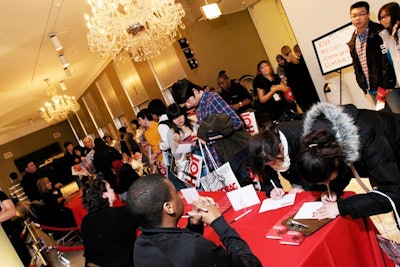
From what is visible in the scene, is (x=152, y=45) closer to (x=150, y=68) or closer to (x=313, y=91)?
Answer: (x=313, y=91)

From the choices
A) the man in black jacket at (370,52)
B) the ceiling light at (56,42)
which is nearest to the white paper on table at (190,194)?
the man in black jacket at (370,52)

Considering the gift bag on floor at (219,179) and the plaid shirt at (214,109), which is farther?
the plaid shirt at (214,109)

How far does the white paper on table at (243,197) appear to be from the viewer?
1.98 metres

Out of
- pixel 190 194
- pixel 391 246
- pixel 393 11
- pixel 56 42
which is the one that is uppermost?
pixel 56 42

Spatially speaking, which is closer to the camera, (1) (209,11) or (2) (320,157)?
(2) (320,157)

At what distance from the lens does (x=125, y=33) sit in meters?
3.95

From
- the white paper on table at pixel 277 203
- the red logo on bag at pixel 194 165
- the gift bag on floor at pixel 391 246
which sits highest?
the red logo on bag at pixel 194 165

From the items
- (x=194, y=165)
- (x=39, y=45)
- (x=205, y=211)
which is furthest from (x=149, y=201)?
(x=39, y=45)

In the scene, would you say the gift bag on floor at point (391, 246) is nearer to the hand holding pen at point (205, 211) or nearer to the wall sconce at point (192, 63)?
the hand holding pen at point (205, 211)

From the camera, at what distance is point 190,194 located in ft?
8.13

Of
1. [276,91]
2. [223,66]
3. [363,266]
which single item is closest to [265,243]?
[363,266]

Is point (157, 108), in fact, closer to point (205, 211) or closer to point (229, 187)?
point (229, 187)

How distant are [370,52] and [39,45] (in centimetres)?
549

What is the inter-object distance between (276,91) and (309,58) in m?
0.64
